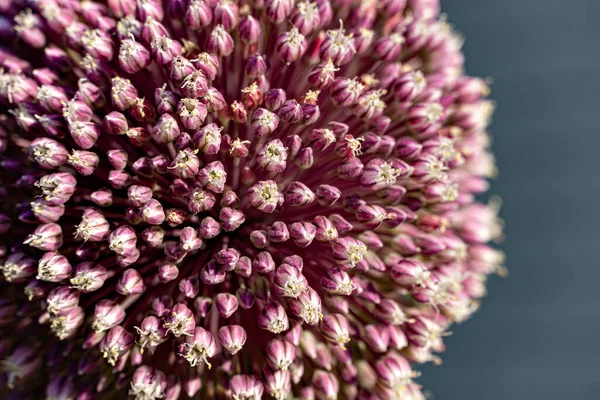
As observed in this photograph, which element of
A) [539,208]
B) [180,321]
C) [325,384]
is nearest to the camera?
[180,321]

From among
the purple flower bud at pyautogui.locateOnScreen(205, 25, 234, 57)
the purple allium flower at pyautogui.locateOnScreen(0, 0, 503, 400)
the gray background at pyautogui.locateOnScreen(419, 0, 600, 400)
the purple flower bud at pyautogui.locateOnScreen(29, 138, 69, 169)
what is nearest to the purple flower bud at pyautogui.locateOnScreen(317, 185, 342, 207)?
the purple allium flower at pyautogui.locateOnScreen(0, 0, 503, 400)

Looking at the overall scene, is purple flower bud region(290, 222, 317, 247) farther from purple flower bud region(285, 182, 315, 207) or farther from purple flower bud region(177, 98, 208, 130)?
purple flower bud region(177, 98, 208, 130)

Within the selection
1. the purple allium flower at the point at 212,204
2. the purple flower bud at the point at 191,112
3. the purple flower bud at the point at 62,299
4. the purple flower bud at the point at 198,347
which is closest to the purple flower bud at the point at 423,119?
the purple allium flower at the point at 212,204

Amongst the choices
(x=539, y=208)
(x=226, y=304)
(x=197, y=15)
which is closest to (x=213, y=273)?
(x=226, y=304)

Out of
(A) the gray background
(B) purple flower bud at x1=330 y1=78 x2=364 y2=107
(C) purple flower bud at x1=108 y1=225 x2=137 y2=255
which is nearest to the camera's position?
(C) purple flower bud at x1=108 y1=225 x2=137 y2=255

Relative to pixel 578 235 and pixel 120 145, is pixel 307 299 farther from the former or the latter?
pixel 578 235

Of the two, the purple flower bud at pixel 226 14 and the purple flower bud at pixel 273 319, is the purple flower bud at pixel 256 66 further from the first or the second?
the purple flower bud at pixel 273 319

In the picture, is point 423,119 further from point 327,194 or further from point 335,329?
point 335,329
